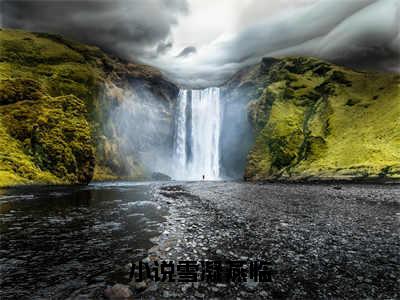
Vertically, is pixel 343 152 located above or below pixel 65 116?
below

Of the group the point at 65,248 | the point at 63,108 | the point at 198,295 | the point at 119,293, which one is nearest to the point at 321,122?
the point at 63,108

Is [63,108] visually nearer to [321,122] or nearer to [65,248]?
[65,248]

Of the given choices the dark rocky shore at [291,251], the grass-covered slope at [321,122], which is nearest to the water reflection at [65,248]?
the dark rocky shore at [291,251]

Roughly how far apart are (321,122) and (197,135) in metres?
69.9

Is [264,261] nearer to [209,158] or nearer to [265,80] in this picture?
[209,158]

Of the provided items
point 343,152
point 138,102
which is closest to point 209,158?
point 138,102

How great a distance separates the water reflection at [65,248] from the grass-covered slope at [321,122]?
76106 mm

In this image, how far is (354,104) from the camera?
447 ft

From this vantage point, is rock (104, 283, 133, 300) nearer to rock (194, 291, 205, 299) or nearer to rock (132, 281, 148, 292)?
rock (132, 281, 148, 292)

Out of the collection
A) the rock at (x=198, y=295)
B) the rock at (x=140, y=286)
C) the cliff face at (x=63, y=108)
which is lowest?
the rock at (x=198, y=295)

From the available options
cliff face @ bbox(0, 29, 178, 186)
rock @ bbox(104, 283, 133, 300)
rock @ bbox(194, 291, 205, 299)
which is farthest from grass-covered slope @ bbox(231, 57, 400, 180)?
rock @ bbox(104, 283, 133, 300)

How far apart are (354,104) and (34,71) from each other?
5769 inches

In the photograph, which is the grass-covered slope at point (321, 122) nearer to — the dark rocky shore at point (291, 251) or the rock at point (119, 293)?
the dark rocky shore at point (291, 251)

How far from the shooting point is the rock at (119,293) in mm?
8773
